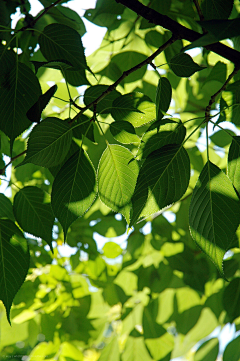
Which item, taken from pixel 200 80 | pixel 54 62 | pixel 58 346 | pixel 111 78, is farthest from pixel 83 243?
pixel 54 62

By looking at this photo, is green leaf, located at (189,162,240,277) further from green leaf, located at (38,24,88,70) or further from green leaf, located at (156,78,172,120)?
green leaf, located at (38,24,88,70)

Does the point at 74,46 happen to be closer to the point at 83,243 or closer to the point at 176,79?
the point at 176,79

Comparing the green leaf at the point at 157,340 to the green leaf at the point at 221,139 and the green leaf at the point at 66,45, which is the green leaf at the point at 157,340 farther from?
the green leaf at the point at 66,45

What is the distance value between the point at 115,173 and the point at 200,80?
0.70 m

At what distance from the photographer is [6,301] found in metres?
0.39

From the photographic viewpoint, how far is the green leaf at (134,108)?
411 millimetres

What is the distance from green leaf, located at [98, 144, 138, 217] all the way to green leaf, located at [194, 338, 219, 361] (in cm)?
83

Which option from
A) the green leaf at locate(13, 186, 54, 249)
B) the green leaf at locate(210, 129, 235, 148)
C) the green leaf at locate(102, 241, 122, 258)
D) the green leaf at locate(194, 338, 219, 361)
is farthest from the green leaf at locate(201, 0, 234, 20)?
the green leaf at locate(194, 338, 219, 361)

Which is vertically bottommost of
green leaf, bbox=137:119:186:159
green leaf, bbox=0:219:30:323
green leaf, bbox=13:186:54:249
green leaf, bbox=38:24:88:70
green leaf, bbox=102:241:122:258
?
green leaf, bbox=102:241:122:258

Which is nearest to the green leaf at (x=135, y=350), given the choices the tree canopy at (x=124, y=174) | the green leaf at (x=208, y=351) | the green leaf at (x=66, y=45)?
the tree canopy at (x=124, y=174)

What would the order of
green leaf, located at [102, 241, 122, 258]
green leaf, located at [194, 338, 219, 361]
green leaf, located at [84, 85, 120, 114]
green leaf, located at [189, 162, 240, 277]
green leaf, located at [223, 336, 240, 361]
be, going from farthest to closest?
green leaf, located at [102, 241, 122, 258] → green leaf, located at [194, 338, 219, 361] → green leaf, located at [223, 336, 240, 361] → green leaf, located at [84, 85, 120, 114] → green leaf, located at [189, 162, 240, 277]

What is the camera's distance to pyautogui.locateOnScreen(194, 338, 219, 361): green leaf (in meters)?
0.93

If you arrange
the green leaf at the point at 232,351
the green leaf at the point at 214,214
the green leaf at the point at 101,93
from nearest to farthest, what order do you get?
1. the green leaf at the point at 214,214
2. the green leaf at the point at 101,93
3. the green leaf at the point at 232,351

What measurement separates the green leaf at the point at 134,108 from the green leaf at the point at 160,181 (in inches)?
3.3
